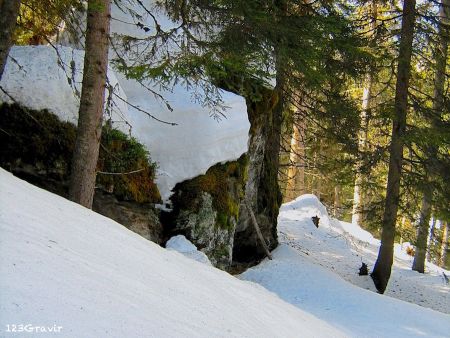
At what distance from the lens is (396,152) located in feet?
38.8

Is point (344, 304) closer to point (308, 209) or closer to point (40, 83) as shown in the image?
point (40, 83)

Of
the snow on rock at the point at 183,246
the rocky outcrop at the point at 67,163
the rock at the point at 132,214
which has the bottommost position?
the snow on rock at the point at 183,246

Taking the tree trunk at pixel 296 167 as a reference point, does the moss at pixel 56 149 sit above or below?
below

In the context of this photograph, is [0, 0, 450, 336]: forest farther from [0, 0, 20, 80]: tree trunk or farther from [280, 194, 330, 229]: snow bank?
[280, 194, 330, 229]: snow bank

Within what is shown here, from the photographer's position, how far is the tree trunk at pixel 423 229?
12016 millimetres

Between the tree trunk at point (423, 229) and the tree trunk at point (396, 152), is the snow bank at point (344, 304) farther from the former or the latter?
the tree trunk at point (423, 229)

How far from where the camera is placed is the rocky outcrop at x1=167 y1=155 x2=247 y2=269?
731 centimetres

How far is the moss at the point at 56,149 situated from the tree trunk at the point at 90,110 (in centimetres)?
35

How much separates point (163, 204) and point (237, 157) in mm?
1786

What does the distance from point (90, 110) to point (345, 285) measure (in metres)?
6.49

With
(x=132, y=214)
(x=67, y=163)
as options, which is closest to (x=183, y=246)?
(x=132, y=214)

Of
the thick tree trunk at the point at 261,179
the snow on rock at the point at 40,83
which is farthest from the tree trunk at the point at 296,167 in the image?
the snow on rock at the point at 40,83

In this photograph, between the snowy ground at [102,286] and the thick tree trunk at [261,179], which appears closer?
the snowy ground at [102,286]

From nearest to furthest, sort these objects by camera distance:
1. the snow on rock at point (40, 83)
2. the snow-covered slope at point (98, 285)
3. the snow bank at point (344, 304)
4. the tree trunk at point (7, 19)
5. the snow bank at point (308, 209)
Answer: the snow-covered slope at point (98, 285), the tree trunk at point (7, 19), the snow on rock at point (40, 83), the snow bank at point (344, 304), the snow bank at point (308, 209)
